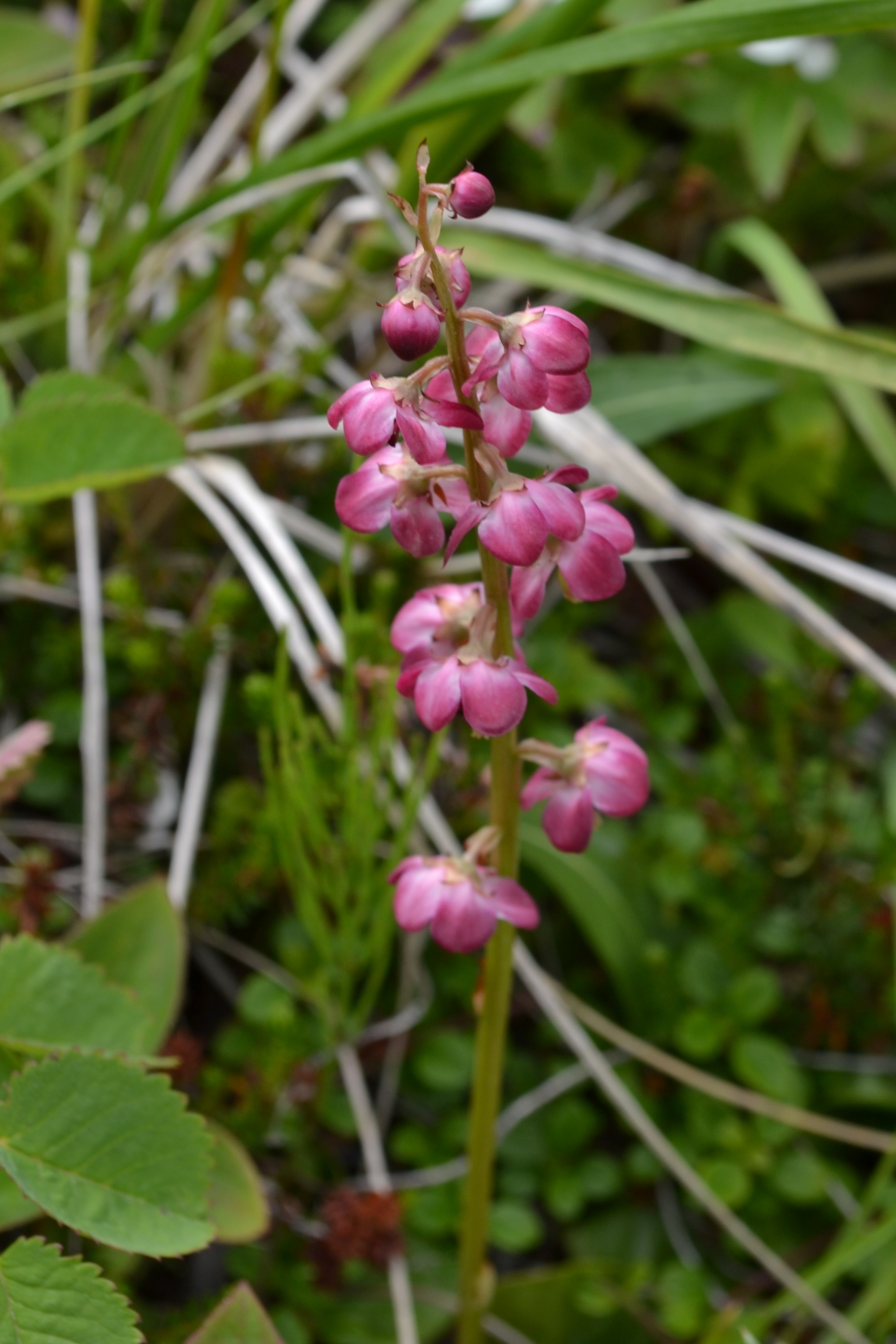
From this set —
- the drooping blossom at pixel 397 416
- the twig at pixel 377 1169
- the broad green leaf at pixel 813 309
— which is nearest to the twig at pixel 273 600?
the twig at pixel 377 1169

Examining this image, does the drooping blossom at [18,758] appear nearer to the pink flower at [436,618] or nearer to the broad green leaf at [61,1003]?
the broad green leaf at [61,1003]

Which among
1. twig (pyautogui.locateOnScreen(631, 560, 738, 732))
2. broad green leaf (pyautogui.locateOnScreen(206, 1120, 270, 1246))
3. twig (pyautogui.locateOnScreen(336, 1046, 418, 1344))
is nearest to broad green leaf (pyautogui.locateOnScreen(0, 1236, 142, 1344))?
broad green leaf (pyautogui.locateOnScreen(206, 1120, 270, 1246))

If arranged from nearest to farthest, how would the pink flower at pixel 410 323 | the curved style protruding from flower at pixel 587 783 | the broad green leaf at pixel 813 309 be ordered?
the pink flower at pixel 410 323 → the curved style protruding from flower at pixel 587 783 → the broad green leaf at pixel 813 309

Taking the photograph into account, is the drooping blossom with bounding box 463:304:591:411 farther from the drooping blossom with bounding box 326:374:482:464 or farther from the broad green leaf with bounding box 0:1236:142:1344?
the broad green leaf with bounding box 0:1236:142:1344

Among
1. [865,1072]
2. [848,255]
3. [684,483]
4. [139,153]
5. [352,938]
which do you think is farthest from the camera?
[848,255]

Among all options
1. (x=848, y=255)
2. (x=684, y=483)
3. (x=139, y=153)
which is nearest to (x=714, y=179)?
(x=848, y=255)

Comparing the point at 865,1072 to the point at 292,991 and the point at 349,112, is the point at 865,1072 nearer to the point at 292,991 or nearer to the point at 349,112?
the point at 292,991
